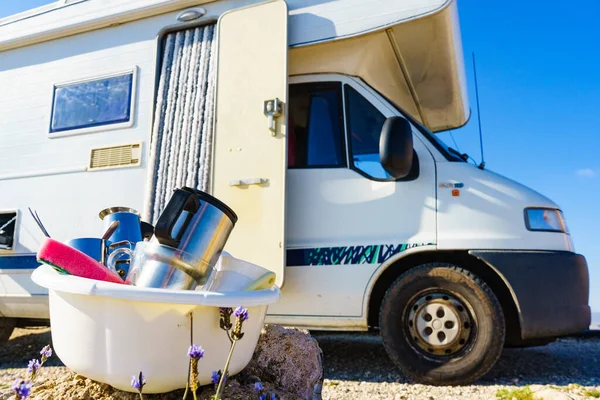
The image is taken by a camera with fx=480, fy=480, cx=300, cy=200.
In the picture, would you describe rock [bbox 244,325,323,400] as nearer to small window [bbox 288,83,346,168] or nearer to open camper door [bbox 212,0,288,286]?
open camper door [bbox 212,0,288,286]

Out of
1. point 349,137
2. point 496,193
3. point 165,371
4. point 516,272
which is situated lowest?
point 165,371

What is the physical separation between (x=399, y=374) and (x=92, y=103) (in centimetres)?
332

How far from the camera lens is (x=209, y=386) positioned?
166 cm

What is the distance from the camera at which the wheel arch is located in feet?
10.7

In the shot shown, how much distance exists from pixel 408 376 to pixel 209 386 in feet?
5.95

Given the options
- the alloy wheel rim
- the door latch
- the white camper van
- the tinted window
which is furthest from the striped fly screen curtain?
the alloy wheel rim

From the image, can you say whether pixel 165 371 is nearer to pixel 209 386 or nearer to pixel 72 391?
pixel 209 386

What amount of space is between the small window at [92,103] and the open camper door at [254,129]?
924 millimetres

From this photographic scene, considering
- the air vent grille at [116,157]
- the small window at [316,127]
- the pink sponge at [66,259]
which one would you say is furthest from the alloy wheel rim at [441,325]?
the air vent grille at [116,157]

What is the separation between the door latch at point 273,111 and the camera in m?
3.44

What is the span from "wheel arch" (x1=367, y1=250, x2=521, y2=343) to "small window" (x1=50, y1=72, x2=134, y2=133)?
2.45m

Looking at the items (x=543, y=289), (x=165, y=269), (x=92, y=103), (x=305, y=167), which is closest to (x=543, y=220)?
(x=543, y=289)

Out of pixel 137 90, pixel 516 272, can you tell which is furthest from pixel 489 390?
pixel 137 90

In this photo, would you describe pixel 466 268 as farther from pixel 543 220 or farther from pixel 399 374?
pixel 399 374
